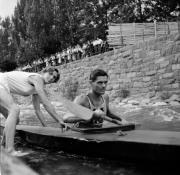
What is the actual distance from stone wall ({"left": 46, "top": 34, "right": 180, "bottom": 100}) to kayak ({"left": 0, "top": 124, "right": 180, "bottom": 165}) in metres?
7.05

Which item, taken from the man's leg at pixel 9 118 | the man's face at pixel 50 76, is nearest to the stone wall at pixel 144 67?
the man's face at pixel 50 76

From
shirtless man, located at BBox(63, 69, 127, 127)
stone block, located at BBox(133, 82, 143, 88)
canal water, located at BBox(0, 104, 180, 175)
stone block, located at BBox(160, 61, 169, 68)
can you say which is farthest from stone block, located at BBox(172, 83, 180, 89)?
shirtless man, located at BBox(63, 69, 127, 127)

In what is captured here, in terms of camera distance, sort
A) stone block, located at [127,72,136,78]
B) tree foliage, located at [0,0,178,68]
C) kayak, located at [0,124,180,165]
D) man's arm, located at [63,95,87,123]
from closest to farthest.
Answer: kayak, located at [0,124,180,165] → man's arm, located at [63,95,87,123] → stone block, located at [127,72,136,78] → tree foliage, located at [0,0,178,68]

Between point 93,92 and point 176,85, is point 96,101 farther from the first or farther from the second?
point 176,85

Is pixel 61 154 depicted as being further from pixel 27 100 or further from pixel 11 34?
pixel 11 34

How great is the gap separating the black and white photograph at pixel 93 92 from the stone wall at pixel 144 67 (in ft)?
0.11

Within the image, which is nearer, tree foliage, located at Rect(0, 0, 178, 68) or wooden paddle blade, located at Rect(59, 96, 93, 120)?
wooden paddle blade, located at Rect(59, 96, 93, 120)

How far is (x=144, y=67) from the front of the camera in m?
12.1

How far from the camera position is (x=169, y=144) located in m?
3.01

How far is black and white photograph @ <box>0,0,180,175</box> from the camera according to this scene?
141 inches

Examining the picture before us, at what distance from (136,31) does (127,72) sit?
2.34 meters

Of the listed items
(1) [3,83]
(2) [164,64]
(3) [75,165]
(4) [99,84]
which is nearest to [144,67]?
(2) [164,64]

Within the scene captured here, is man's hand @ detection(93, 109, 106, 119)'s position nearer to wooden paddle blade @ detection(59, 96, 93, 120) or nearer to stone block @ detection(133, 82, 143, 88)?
wooden paddle blade @ detection(59, 96, 93, 120)

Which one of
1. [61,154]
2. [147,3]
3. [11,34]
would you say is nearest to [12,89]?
[61,154]
